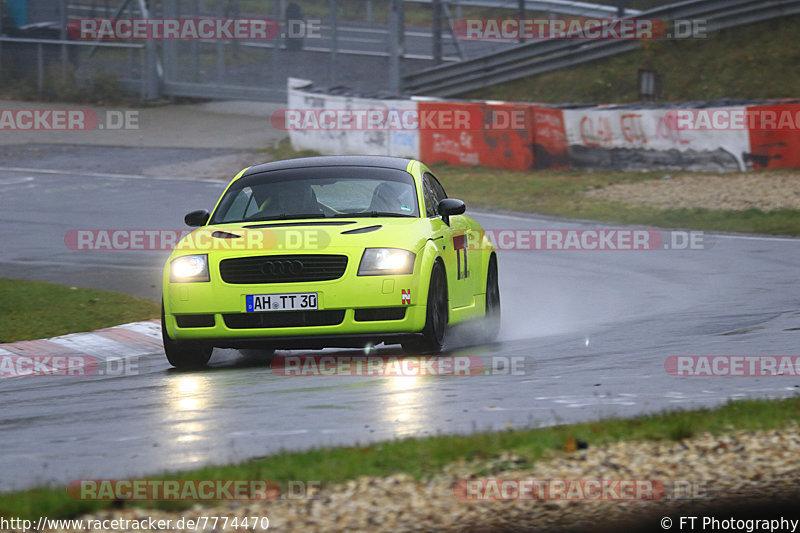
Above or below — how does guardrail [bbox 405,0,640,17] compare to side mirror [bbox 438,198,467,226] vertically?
above

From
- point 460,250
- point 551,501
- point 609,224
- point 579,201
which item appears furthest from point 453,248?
point 579,201

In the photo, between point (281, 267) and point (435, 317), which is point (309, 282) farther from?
point (435, 317)

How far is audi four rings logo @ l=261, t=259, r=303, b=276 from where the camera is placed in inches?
356

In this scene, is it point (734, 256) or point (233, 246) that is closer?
point (233, 246)

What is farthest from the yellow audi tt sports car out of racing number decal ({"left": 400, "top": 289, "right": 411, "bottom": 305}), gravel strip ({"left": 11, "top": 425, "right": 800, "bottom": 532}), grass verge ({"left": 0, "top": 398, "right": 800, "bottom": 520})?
gravel strip ({"left": 11, "top": 425, "right": 800, "bottom": 532})

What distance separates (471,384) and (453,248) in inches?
89.8

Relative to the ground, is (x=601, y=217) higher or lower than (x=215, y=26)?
lower

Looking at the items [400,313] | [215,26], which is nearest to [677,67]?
[215,26]

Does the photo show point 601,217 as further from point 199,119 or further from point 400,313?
point 199,119

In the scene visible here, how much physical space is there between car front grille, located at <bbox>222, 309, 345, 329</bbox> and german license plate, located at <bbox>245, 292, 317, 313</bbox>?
4 cm

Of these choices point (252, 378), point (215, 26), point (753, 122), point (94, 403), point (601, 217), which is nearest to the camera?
point (94, 403)

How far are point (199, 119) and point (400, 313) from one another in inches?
1100

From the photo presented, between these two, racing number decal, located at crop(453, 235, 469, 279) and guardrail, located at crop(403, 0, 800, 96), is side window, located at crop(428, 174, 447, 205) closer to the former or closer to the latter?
racing number decal, located at crop(453, 235, 469, 279)

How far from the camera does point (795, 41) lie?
103ft
